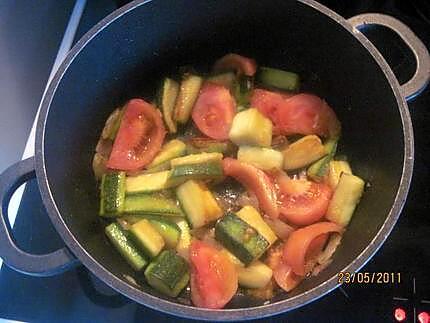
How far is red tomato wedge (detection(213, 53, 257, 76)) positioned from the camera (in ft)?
3.67

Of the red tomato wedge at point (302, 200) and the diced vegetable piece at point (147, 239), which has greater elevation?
the red tomato wedge at point (302, 200)

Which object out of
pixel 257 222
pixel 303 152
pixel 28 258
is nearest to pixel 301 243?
pixel 257 222

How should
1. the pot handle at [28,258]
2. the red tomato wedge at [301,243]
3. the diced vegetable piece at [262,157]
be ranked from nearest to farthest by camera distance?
the pot handle at [28,258] → the red tomato wedge at [301,243] → the diced vegetable piece at [262,157]

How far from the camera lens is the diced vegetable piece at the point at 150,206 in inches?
39.2

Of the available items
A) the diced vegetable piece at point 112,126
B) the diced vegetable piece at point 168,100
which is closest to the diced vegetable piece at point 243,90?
the diced vegetable piece at point 168,100

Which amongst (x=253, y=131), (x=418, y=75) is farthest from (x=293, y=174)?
(x=418, y=75)

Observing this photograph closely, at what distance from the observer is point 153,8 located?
1.01m

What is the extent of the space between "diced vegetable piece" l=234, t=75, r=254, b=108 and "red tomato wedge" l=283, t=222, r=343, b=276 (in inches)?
10.6

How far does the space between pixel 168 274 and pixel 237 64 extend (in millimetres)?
412

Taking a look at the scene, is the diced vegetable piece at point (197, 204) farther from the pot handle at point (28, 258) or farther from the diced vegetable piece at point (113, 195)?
the pot handle at point (28, 258)

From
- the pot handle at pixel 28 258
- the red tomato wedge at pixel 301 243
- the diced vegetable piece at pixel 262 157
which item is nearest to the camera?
the pot handle at pixel 28 258

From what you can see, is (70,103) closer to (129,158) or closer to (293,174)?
(129,158)

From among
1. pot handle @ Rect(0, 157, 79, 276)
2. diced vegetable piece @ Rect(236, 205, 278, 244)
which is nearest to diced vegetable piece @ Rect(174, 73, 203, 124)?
diced vegetable piece @ Rect(236, 205, 278, 244)

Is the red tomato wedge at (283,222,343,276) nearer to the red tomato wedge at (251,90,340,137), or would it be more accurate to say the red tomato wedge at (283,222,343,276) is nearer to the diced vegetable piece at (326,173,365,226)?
the diced vegetable piece at (326,173,365,226)
